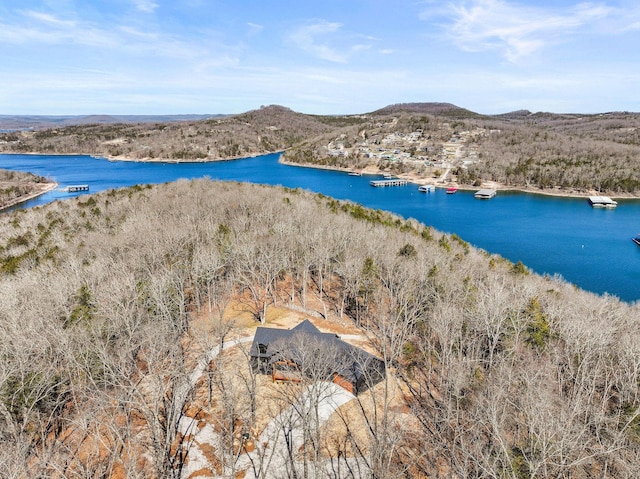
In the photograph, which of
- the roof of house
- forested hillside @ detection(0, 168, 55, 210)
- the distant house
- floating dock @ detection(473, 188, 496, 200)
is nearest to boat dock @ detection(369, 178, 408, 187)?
floating dock @ detection(473, 188, 496, 200)

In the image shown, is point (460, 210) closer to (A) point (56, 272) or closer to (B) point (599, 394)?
(B) point (599, 394)

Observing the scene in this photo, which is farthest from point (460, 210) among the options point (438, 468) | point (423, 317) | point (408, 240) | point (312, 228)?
point (438, 468)

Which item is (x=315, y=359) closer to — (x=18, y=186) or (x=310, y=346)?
(x=310, y=346)

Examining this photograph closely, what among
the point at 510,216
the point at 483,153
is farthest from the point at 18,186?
the point at 483,153

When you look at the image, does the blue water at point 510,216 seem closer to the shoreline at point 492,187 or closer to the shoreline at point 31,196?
the shoreline at point 31,196

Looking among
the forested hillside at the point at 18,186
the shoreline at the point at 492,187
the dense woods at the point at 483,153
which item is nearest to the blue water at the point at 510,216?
the shoreline at the point at 492,187

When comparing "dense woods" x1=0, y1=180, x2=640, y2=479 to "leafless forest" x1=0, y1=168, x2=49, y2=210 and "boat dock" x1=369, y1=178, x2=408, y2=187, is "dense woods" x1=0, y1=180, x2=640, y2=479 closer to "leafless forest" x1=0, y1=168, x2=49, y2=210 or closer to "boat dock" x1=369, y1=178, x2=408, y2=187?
"leafless forest" x1=0, y1=168, x2=49, y2=210
